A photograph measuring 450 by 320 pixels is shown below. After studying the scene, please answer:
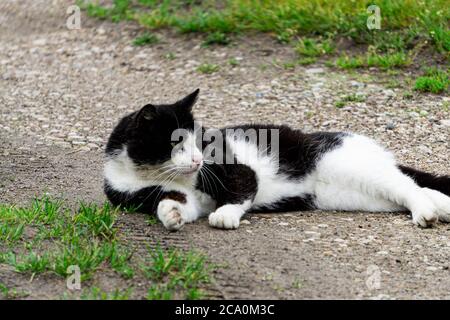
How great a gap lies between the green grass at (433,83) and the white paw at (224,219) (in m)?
3.22

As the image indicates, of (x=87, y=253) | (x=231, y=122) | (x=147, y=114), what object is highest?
(x=147, y=114)

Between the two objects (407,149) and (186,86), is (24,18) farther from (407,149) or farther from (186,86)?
(407,149)

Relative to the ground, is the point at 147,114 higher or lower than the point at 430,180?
higher

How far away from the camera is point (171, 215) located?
164 inches

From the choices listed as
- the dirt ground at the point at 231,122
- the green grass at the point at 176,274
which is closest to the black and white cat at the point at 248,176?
the dirt ground at the point at 231,122

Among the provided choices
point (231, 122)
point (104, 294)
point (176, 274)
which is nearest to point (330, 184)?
point (176, 274)

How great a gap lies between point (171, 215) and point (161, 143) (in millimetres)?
418

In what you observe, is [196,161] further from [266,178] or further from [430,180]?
[430,180]

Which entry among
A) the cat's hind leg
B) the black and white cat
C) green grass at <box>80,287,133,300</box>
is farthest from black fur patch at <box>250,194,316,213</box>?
green grass at <box>80,287,133,300</box>

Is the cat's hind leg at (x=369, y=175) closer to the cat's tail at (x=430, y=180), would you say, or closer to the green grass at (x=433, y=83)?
the cat's tail at (x=430, y=180)

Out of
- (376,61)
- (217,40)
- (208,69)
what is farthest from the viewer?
(217,40)

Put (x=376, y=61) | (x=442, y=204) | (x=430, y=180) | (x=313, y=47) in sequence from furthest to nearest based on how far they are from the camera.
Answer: (x=313, y=47) < (x=376, y=61) < (x=430, y=180) < (x=442, y=204)

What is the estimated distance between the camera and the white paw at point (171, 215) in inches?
164

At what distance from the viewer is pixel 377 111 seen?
6668 millimetres
